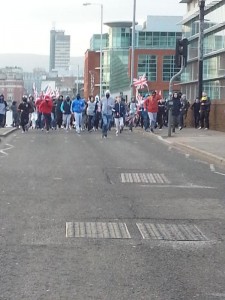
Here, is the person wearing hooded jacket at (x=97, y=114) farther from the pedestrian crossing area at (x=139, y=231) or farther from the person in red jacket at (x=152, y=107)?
the pedestrian crossing area at (x=139, y=231)

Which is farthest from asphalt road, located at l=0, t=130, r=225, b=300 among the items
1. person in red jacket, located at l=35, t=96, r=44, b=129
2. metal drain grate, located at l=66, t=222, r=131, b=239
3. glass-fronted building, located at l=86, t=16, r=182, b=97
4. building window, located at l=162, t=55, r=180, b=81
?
building window, located at l=162, t=55, r=180, b=81

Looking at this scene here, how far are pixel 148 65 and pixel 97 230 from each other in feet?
332

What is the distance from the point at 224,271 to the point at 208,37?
64.7 m

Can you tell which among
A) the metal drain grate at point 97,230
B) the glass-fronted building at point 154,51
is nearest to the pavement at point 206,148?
the metal drain grate at point 97,230

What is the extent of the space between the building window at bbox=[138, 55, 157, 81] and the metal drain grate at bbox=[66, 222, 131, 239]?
99047 millimetres

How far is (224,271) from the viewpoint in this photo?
7.04 meters

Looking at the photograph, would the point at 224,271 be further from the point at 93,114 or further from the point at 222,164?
the point at 93,114

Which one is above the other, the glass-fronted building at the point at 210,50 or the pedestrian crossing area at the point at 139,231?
the glass-fronted building at the point at 210,50

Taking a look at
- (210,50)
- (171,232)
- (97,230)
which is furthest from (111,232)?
(210,50)

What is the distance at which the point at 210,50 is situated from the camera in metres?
68.8

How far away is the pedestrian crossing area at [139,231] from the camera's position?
8.56 m

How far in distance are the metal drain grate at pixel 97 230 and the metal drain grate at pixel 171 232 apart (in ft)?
0.74

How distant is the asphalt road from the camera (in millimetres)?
6445

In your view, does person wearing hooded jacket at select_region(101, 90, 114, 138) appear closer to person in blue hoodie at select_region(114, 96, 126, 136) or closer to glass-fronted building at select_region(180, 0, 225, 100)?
person in blue hoodie at select_region(114, 96, 126, 136)
